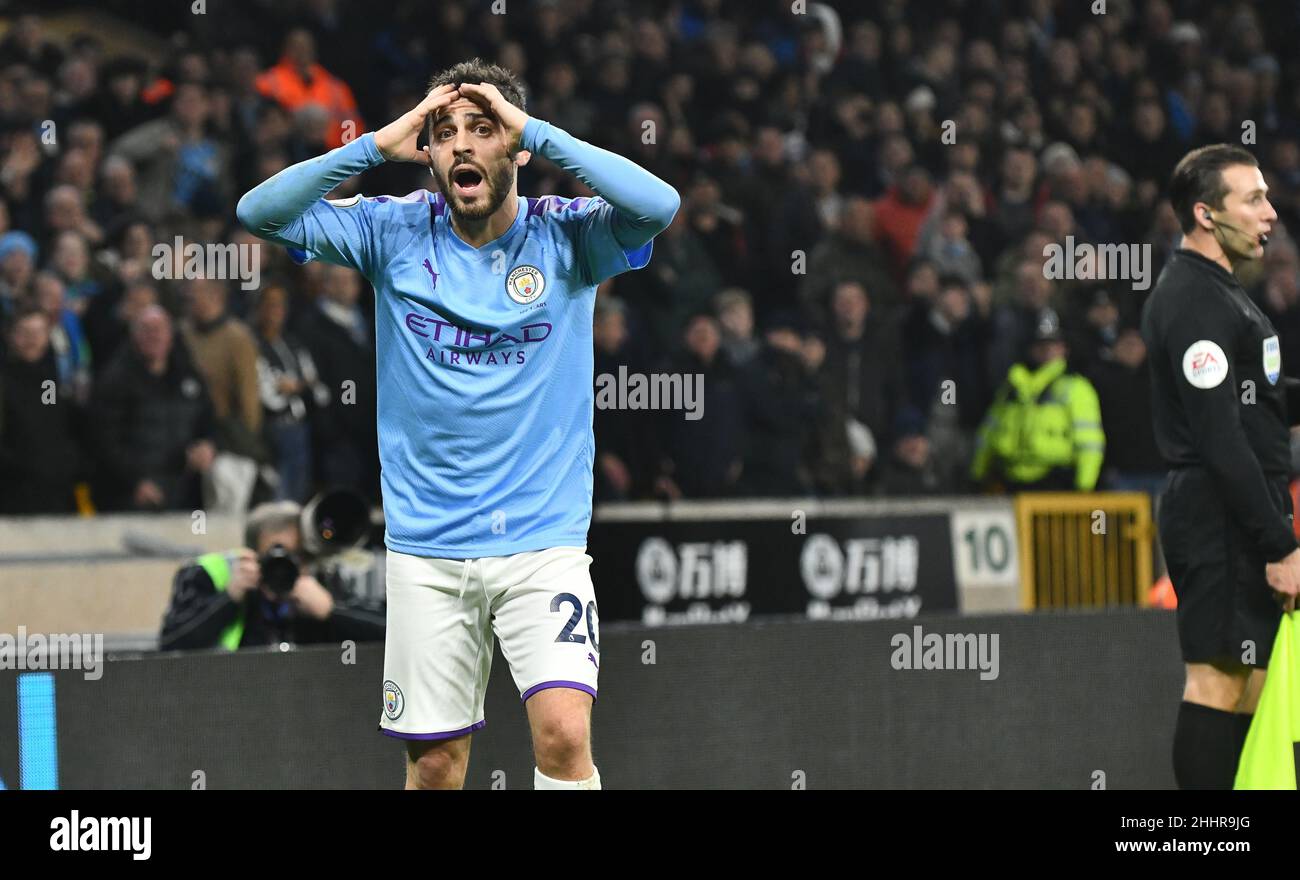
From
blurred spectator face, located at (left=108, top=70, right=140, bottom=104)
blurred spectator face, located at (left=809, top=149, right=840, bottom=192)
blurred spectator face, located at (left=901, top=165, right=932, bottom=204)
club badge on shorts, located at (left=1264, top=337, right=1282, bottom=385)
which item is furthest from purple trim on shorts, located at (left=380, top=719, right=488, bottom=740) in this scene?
blurred spectator face, located at (left=901, top=165, right=932, bottom=204)

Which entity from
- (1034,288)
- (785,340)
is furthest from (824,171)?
(785,340)

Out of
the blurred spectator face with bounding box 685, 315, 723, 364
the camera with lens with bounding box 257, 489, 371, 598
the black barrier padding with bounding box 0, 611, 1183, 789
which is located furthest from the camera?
the blurred spectator face with bounding box 685, 315, 723, 364

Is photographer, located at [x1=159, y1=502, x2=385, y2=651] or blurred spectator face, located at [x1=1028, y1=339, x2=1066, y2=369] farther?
blurred spectator face, located at [x1=1028, y1=339, x2=1066, y2=369]

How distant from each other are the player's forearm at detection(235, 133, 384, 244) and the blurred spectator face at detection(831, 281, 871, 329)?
669cm

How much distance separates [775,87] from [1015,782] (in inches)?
284

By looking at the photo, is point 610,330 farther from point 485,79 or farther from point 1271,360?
point 485,79

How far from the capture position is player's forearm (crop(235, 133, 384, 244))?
4.39 meters

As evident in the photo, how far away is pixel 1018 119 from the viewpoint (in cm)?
1353

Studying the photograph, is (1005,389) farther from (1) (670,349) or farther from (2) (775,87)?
(2) (775,87)

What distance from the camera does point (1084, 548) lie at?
1019 centimetres

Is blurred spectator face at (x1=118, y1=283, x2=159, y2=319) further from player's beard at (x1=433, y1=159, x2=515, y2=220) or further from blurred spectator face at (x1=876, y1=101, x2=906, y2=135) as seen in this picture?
blurred spectator face at (x1=876, y1=101, x2=906, y2=135)

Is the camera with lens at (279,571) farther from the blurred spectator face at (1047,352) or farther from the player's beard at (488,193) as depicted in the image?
the blurred spectator face at (1047,352)

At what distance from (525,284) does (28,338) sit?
473 cm

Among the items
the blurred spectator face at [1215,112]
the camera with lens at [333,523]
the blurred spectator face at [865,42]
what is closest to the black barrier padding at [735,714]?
the camera with lens at [333,523]
